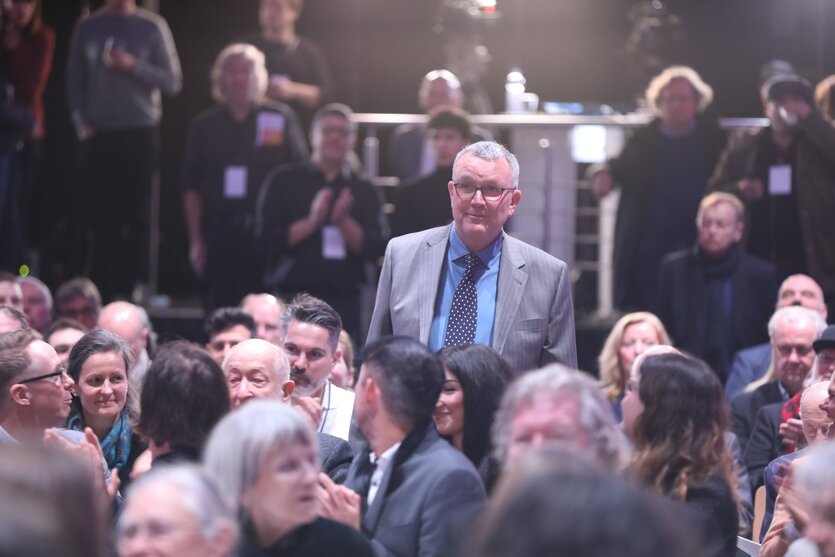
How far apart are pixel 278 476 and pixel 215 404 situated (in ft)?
1.96

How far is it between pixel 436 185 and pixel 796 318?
2010 mm

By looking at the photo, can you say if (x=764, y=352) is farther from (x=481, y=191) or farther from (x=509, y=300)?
(x=481, y=191)

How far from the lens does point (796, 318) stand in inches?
212

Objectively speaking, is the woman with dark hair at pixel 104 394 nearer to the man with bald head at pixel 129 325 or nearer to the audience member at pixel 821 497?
the man with bald head at pixel 129 325

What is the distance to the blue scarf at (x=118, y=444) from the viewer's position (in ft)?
13.1

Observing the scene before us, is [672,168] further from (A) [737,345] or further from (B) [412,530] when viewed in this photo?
(B) [412,530]

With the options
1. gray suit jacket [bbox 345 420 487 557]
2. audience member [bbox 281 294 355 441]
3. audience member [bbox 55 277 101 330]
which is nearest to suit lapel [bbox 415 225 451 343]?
audience member [bbox 281 294 355 441]

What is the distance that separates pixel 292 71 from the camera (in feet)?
25.1

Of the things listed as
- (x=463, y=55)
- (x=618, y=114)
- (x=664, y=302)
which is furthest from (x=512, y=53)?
(x=664, y=302)

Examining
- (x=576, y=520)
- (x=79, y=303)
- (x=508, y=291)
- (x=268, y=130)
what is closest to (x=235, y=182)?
(x=268, y=130)

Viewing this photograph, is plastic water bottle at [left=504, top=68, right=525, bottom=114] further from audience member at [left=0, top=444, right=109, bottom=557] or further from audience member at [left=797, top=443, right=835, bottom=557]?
audience member at [left=0, top=444, right=109, bottom=557]

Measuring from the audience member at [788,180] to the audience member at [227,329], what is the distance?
107 inches

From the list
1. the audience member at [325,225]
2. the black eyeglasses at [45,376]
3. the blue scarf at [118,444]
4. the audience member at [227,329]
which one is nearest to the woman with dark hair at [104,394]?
the blue scarf at [118,444]

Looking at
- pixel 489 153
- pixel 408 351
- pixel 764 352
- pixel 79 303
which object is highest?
pixel 489 153
